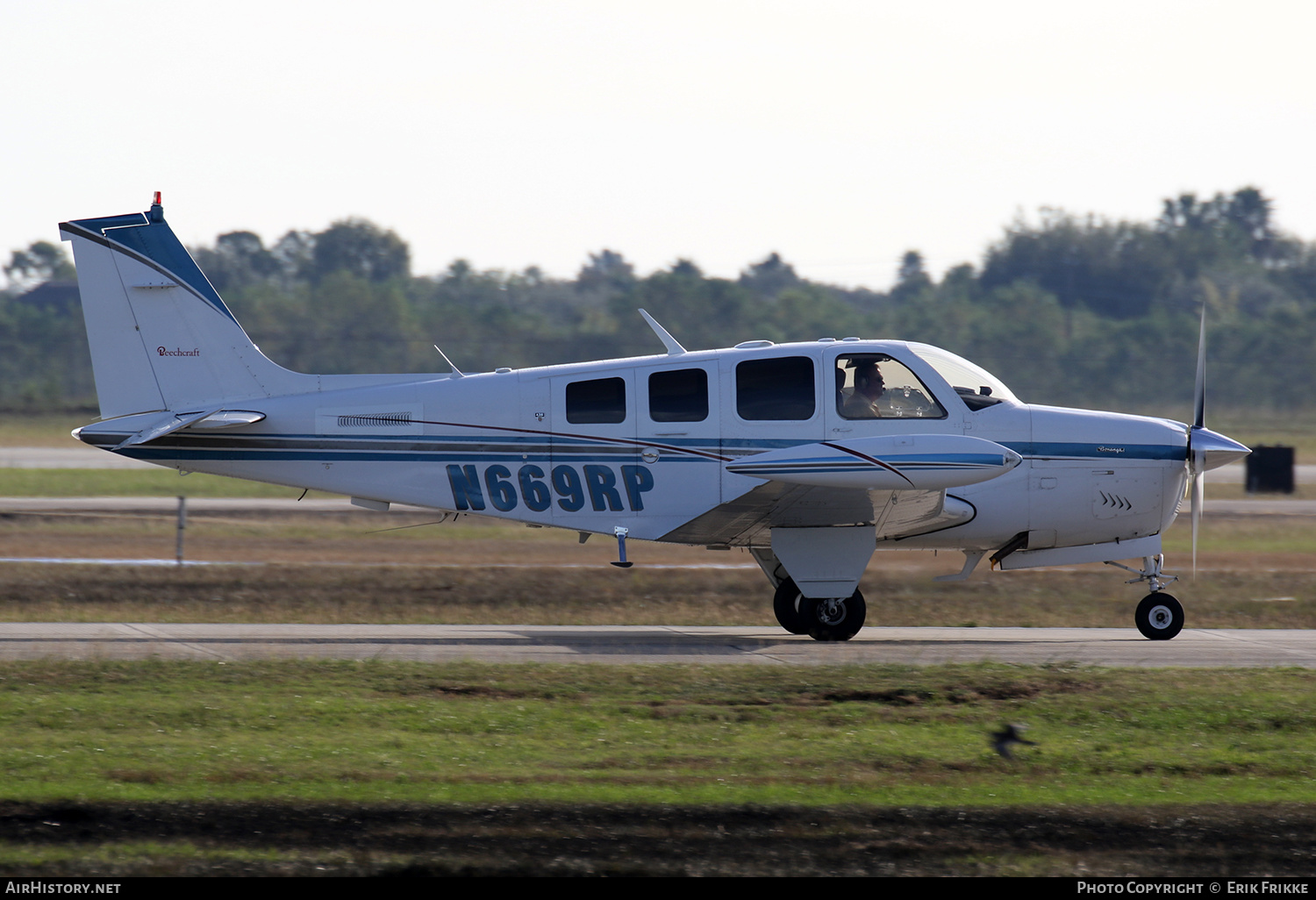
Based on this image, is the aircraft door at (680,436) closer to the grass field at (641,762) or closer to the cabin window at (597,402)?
the cabin window at (597,402)

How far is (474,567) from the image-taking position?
64.3 ft

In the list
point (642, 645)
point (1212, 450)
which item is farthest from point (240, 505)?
point (1212, 450)

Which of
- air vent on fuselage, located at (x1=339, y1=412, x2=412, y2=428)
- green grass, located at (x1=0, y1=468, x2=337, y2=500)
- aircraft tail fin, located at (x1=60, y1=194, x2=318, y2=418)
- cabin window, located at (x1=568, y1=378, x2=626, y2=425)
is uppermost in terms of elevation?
aircraft tail fin, located at (x1=60, y1=194, x2=318, y2=418)

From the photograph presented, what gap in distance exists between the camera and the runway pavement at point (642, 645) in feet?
38.9

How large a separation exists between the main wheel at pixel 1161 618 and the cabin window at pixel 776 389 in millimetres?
4051

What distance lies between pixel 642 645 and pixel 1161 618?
17.1 feet

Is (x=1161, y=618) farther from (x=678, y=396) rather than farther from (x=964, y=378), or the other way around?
(x=678, y=396)

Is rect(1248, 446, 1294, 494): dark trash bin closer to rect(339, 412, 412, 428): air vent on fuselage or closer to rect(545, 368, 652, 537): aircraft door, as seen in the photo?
rect(545, 368, 652, 537): aircraft door

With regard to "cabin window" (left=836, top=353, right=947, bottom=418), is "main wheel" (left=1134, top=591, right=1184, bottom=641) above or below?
below

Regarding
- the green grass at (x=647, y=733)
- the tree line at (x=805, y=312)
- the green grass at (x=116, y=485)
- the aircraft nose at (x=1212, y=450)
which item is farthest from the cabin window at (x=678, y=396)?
the tree line at (x=805, y=312)

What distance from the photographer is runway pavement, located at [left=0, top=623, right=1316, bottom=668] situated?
1186 centimetres

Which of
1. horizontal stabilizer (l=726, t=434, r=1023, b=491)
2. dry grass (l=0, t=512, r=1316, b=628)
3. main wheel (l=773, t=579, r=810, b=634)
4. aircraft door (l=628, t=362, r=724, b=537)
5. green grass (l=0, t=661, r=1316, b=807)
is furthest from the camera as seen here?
dry grass (l=0, t=512, r=1316, b=628)

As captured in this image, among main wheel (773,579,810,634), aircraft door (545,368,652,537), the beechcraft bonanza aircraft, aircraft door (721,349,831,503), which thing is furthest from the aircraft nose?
aircraft door (545,368,652,537)

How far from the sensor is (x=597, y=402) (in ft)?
42.5
